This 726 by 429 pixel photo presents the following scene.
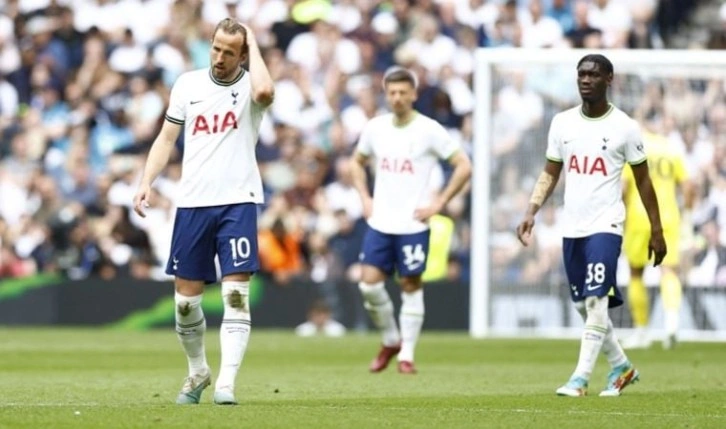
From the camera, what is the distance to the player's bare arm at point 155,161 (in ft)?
34.3

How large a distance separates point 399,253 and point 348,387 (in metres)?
2.67

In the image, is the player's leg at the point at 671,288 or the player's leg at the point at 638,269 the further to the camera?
the player's leg at the point at 671,288

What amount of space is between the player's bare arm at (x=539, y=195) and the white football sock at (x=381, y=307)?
3.48m

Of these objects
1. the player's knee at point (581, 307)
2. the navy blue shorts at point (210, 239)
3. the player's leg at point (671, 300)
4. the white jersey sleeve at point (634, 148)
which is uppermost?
the white jersey sleeve at point (634, 148)

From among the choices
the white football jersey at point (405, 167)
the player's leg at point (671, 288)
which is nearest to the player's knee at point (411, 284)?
the white football jersey at point (405, 167)

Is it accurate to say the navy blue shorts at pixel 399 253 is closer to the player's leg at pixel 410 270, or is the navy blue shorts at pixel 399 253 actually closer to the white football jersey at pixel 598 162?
the player's leg at pixel 410 270

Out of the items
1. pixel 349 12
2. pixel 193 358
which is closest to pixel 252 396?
pixel 193 358

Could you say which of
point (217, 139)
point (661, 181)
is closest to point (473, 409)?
point (217, 139)

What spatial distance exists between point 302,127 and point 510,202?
464cm

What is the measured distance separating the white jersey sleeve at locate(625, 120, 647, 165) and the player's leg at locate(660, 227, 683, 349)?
8365 millimetres

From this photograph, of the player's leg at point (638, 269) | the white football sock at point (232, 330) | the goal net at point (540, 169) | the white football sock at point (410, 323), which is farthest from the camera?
the goal net at point (540, 169)

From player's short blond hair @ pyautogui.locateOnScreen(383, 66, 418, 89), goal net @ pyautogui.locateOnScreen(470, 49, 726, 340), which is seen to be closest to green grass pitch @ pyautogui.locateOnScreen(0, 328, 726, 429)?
goal net @ pyautogui.locateOnScreen(470, 49, 726, 340)

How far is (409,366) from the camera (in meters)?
15.3

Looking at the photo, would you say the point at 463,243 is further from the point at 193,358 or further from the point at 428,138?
the point at 193,358
